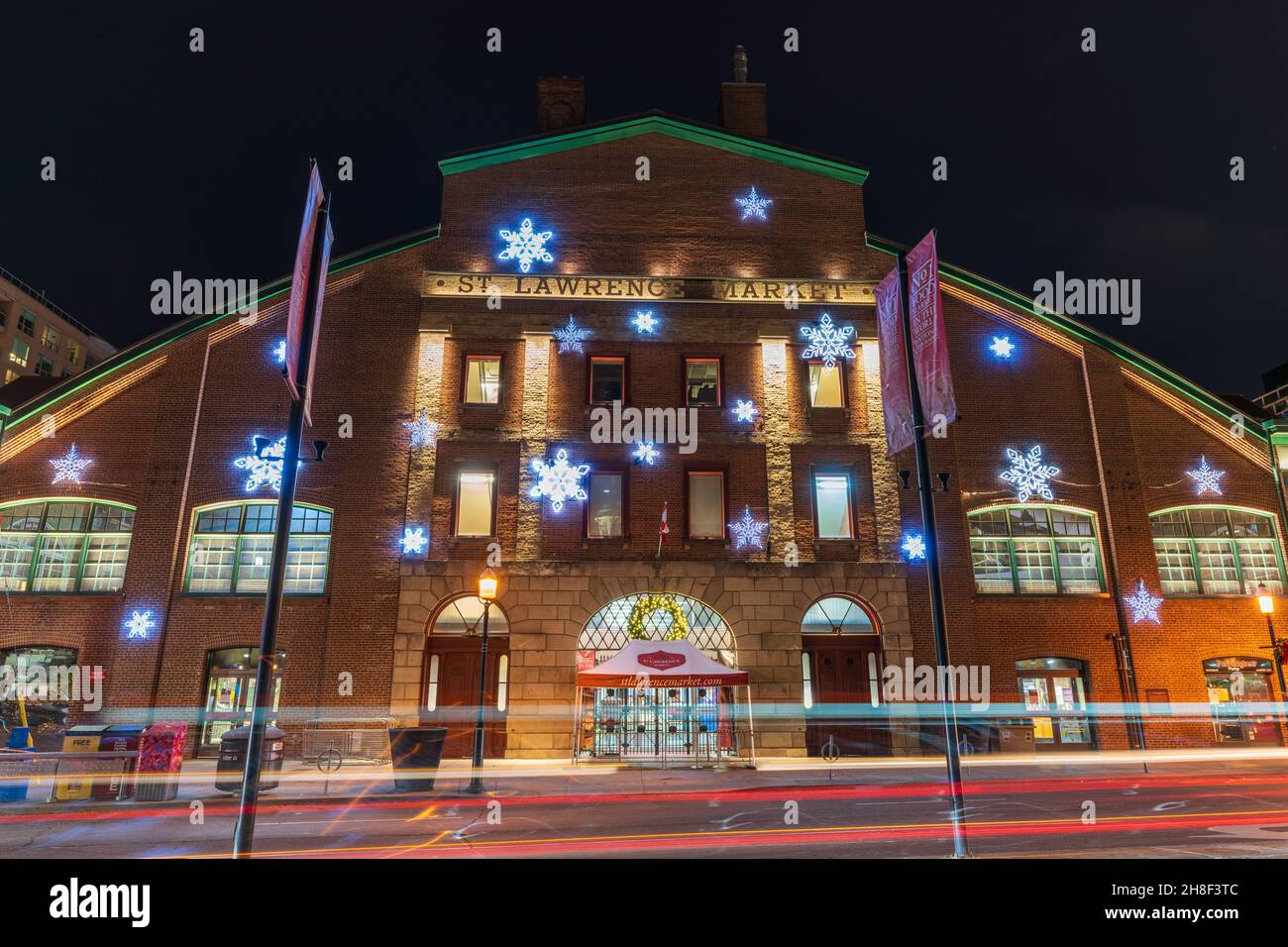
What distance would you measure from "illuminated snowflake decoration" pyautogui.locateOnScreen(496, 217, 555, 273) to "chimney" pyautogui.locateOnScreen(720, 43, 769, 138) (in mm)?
8551

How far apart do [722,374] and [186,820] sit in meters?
18.1

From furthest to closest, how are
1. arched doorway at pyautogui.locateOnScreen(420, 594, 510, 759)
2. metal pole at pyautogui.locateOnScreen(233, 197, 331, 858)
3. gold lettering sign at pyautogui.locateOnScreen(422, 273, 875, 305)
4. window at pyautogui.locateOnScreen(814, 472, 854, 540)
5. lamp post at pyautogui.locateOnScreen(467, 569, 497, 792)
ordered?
gold lettering sign at pyautogui.locateOnScreen(422, 273, 875, 305) < window at pyautogui.locateOnScreen(814, 472, 854, 540) < arched doorway at pyautogui.locateOnScreen(420, 594, 510, 759) < lamp post at pyautogui.locateOnScreen(467, 569, 497, 792) < metal pole at pyautogui.locateOnScreen(233, 197, 331, 858)

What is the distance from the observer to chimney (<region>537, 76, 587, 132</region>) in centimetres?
2795

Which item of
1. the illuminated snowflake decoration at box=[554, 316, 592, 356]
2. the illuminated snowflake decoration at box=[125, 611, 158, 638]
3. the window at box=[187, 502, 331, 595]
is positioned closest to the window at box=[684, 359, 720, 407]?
the illuminated snowflake decoration at box=[554, 316, 592, 356]

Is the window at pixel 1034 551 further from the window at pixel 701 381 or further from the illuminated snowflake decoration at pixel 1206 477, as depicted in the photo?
the window at pixel 701 381

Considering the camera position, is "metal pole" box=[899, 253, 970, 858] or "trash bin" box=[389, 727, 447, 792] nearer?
"metal pole" box=[899, 253, 970, 858]

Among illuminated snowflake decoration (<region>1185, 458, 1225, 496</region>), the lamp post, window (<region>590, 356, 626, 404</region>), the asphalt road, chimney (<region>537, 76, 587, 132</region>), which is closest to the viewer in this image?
the asphalt road

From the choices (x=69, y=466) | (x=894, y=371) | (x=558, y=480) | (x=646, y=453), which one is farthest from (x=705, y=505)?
(x=69, y=466)

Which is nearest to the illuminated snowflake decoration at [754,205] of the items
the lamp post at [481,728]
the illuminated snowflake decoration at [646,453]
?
the illuminated snowflake decoration at [646,453]

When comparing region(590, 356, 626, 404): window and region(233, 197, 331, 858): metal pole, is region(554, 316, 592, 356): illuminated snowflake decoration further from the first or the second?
region(233, 197, 331, 858): metal pole

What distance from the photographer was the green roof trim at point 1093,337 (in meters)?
26.0

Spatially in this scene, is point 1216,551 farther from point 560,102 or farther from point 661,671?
point 560,102
